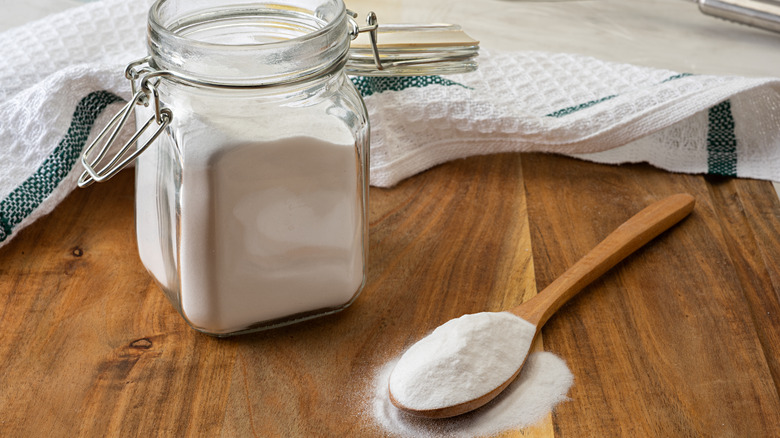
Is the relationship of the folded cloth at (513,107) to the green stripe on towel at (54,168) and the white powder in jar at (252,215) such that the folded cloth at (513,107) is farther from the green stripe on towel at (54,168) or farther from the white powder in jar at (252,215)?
the white powder in jar at (252,215)

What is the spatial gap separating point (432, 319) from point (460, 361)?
0.08 metres

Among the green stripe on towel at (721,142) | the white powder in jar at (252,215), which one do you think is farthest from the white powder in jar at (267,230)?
the green stripe on towel at (721,142)

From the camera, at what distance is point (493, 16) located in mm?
1027

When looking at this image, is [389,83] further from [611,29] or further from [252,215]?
[611,29]

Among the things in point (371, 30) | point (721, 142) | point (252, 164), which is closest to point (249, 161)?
point (252, 164)

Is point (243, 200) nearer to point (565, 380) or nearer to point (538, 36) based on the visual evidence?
point (565, 380)

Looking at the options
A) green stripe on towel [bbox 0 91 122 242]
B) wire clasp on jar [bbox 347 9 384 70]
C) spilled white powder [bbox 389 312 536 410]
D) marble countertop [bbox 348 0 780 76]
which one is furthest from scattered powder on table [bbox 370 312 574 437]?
marble countertop [bbox 348 0 780 76]

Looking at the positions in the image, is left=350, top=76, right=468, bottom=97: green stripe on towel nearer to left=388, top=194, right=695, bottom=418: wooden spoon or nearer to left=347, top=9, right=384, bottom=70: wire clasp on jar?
left=347, top=9, right=384, bottom=70: wire clasp on jar

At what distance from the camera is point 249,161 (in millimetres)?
442

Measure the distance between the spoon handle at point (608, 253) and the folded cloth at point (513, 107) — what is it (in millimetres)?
95

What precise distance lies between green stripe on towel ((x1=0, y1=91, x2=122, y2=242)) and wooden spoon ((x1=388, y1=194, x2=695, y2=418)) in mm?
331

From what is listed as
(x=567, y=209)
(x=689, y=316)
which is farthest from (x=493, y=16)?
(x=689, y=316)

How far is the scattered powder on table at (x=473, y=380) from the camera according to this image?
1.48ft

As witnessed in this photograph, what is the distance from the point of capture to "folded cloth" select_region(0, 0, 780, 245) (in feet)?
Answer: 2.28
